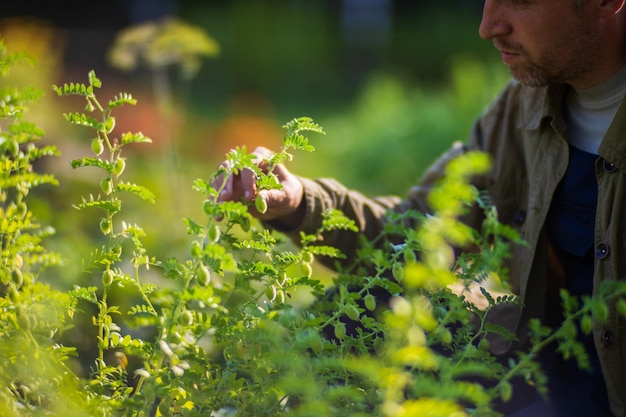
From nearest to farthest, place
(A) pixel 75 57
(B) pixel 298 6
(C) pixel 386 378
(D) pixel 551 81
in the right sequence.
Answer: (C) pixel 386 378, (D) pixel 551 81, (A) pixel 75 57, (B) pixel 298 6

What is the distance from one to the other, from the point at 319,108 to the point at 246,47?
1.92 meters

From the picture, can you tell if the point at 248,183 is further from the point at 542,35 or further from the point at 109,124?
the point at 542,35

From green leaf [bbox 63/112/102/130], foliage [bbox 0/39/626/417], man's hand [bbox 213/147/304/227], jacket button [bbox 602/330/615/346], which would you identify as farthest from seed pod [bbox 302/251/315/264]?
jacket button [bbox 602/330/615/346]

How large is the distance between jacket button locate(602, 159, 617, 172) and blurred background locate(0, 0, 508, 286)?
109 centimetres

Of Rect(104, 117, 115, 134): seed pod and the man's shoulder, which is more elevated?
the man's shoulder

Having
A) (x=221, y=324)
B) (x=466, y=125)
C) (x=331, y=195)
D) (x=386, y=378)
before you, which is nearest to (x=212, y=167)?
(x=466, y=125)

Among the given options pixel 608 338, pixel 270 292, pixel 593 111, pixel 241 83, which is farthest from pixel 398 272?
pixel 241 83

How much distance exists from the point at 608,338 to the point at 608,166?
0.35 m

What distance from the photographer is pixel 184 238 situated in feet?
12.3

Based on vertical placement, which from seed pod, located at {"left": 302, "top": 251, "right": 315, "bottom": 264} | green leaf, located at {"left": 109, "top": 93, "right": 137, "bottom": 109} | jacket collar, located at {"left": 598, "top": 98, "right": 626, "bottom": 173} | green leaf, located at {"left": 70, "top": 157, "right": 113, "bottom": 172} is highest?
jacket collar, located at {"left": 598, "top": 98, "right": 626, "bottom": 173}

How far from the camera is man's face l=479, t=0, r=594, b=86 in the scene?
6.32ft

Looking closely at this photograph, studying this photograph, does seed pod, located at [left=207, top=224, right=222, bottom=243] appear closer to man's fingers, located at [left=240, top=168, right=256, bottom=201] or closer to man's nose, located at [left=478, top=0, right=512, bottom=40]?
man's fingers, located at [left=240, top=168, right=256, bottom=201]

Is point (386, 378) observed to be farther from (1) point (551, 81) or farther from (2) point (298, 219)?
(1) point (551, 81)

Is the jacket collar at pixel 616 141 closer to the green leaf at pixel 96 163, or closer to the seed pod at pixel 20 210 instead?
the green leaf at pixel 96 163
